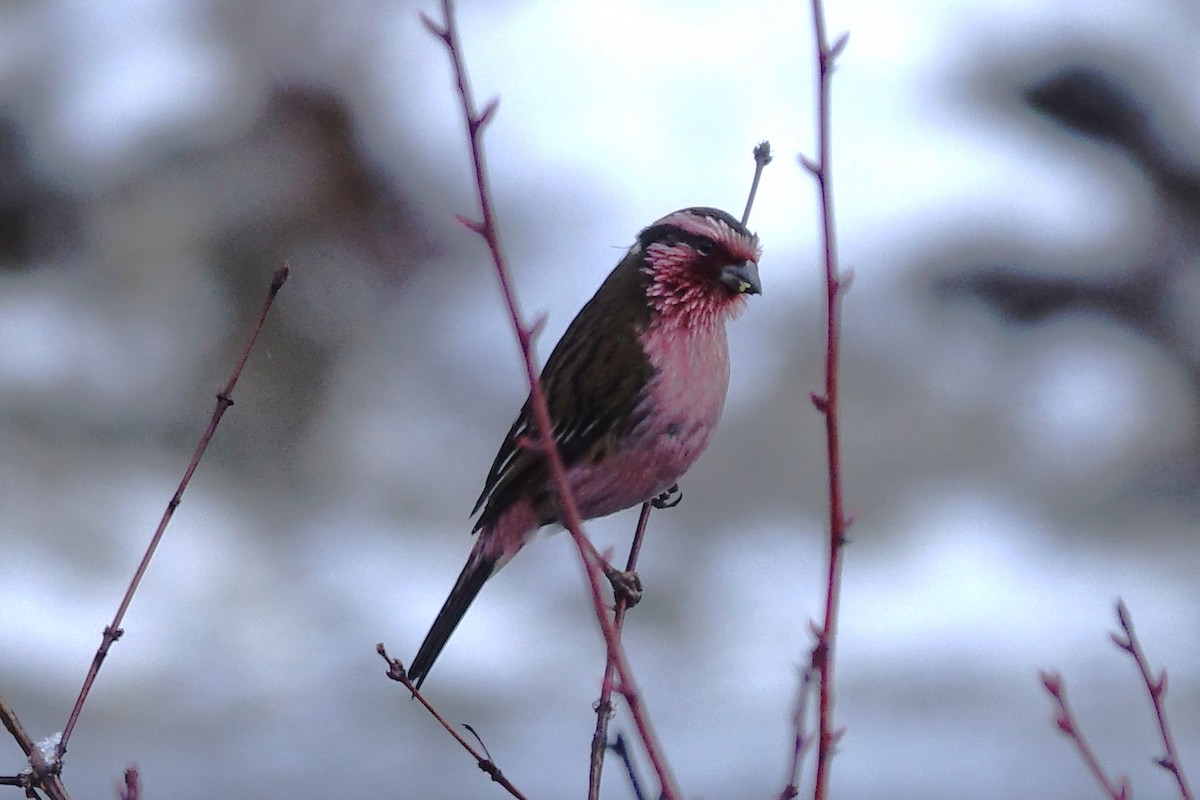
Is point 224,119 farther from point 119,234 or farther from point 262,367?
point 262,367

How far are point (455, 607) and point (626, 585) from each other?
532 mm

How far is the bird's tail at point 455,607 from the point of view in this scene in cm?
352

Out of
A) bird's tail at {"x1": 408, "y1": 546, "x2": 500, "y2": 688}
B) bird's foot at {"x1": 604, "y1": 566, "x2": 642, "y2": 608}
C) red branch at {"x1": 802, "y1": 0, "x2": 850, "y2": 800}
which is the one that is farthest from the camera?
bird's tail at {"x1": 408, "y1": 546, "x2": 500, "y2": 688}

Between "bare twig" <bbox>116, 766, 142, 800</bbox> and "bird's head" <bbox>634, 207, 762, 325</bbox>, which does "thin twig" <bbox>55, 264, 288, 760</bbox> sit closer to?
"bare twig" <bbox>116, 766, 142, 800</bbox>

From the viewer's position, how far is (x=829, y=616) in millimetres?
1774

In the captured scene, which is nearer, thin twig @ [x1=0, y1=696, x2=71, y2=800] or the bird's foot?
thin twig @ [x1=0, y1=696, x2=71, y2=800]

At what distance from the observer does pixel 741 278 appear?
10.8 feet

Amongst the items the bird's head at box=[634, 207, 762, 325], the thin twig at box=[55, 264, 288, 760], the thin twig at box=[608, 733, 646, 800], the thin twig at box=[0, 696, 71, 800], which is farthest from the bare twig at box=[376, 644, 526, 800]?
the bird's head at box=[634, 207, 762, 325]

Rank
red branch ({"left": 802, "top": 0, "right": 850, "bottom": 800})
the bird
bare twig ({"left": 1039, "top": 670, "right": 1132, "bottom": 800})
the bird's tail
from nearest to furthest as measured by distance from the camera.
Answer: red branch ({"left": 802, "top": 0, "right": 850, "bottom": 800}), bare twig ({"left": 1039, "top": 670, "right": 1132, "bottom": 800}), the bird, the bird's tail

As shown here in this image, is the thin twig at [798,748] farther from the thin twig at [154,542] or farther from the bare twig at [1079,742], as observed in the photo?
the thin twig at [154,542]

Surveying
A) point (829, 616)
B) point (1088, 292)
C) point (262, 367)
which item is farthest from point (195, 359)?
point (829, 616)

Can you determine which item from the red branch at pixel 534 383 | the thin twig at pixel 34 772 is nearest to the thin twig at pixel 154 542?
the thin twig at pixel 34 772

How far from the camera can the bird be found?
3332 mm

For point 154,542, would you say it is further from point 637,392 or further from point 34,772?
point 637,392
